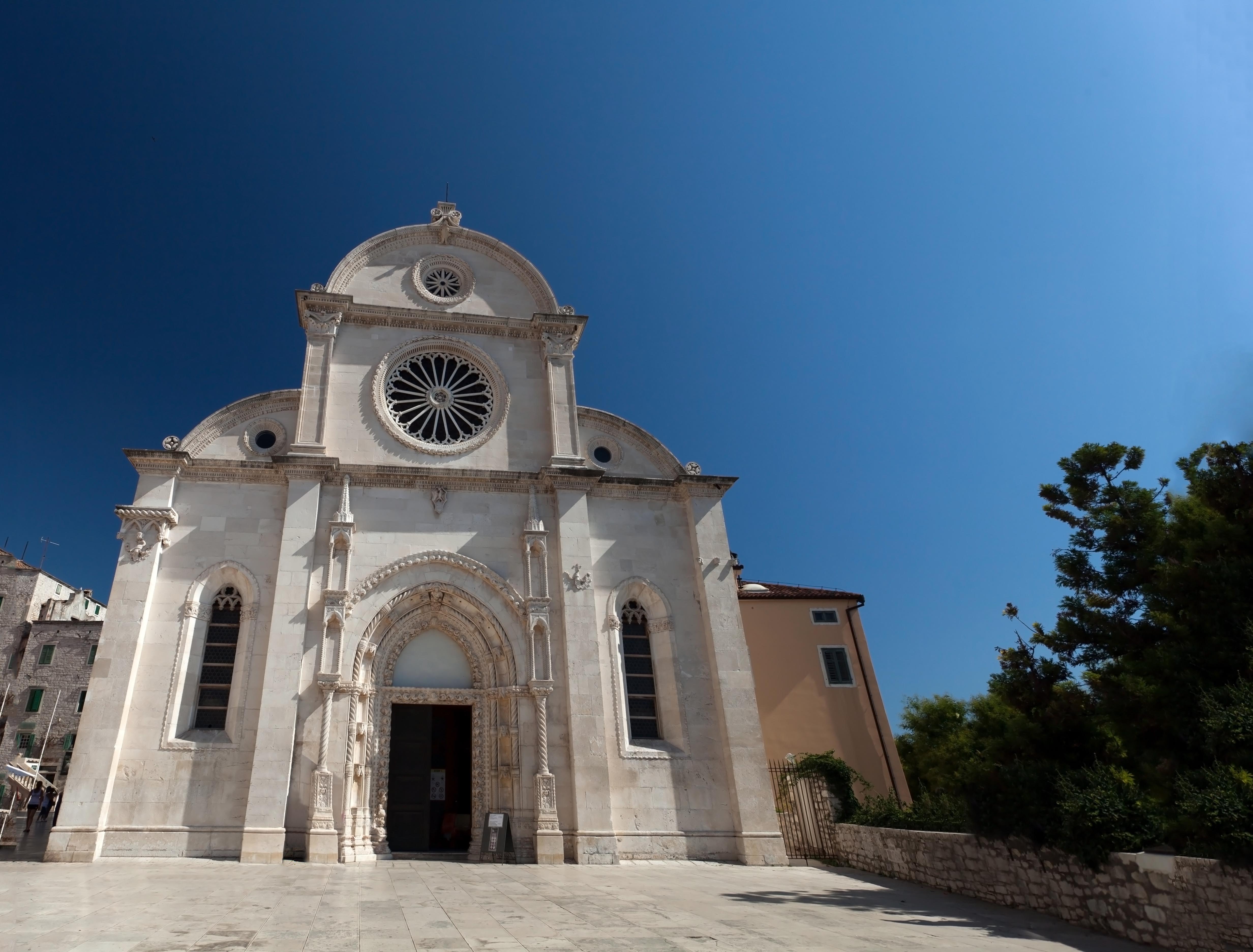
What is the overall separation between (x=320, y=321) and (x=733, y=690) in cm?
1317

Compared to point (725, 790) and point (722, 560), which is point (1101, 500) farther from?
point (725, 790)

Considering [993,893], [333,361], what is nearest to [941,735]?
[993,893]

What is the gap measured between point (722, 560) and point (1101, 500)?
26.0ft

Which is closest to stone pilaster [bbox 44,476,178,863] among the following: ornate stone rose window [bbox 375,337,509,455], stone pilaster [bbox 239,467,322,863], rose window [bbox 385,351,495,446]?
stone pilaster [bbox 239,467,322,863]

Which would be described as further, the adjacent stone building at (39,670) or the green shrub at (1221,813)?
→ the adjacent stone building at (39,670)

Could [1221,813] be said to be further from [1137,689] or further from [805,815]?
[805,815]

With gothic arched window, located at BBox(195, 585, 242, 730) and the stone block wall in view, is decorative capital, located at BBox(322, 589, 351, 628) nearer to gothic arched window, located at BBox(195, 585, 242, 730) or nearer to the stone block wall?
gothic arched window, located at BBox(195, 585, 242, 730)

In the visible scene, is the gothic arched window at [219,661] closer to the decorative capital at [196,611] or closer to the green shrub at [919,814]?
the decorative capital at [196,611]

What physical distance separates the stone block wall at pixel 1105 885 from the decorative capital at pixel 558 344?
13021 millimetres

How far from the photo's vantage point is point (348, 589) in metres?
15.3

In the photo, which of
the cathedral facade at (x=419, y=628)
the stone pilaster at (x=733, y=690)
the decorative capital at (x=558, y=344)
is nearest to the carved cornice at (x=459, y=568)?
the cathedral facade at (x=419, y=628)

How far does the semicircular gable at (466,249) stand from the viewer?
1925 cm

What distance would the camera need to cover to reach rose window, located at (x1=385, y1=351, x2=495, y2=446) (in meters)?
18.0

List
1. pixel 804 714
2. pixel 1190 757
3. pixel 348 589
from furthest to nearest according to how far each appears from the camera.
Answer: pixel 804 714
pixel 348 589
pixel 1190 757
